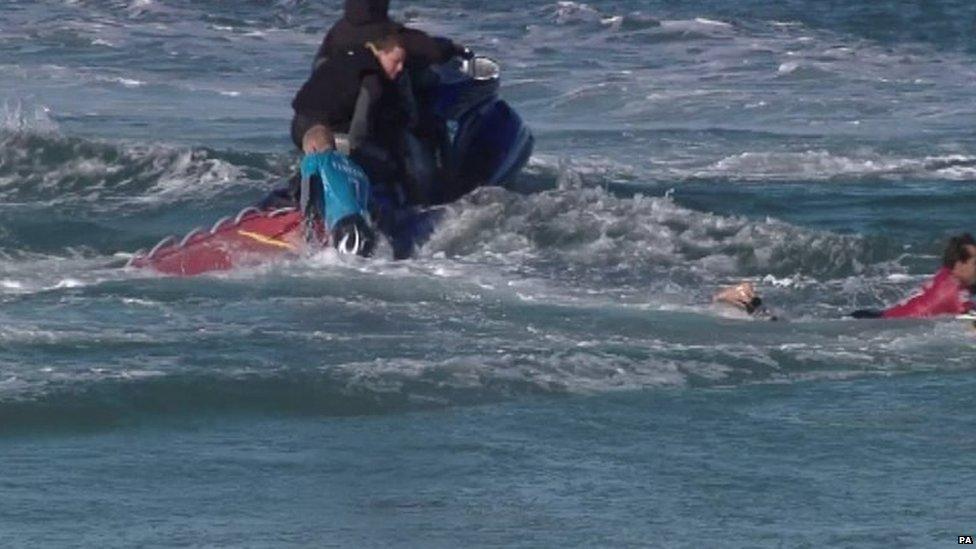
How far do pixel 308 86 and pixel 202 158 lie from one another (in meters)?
3.23

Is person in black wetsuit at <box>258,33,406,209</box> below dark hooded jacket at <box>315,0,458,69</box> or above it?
below

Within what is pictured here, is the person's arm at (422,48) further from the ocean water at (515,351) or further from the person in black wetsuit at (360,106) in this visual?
the ocean water at (515,351)

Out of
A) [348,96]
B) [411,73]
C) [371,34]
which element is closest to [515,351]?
[348,96]

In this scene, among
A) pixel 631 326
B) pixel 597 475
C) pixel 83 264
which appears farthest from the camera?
pixel 83 264

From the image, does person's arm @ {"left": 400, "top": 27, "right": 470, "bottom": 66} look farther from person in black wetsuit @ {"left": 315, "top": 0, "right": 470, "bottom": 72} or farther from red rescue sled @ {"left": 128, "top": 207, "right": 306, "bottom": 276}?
red rescue sled @ {"left": 128, "top": 207, "right": 306, "bottom": 276}

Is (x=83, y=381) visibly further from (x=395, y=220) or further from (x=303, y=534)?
(x=395, y=220)

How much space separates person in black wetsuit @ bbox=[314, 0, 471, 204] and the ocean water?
36 centimetres

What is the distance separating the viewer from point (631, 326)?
36.5 ft

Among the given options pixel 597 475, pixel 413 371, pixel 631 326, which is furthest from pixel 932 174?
pixel 597 475

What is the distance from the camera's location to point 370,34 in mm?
13719

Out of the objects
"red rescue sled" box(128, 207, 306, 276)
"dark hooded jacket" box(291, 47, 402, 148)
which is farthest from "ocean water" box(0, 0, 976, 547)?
"dark hooded jacket" box(291, 47, 402, 148)

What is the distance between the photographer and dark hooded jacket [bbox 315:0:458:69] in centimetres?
1372

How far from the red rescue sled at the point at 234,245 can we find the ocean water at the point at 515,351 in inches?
7.2

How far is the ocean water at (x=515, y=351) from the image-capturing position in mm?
7934
